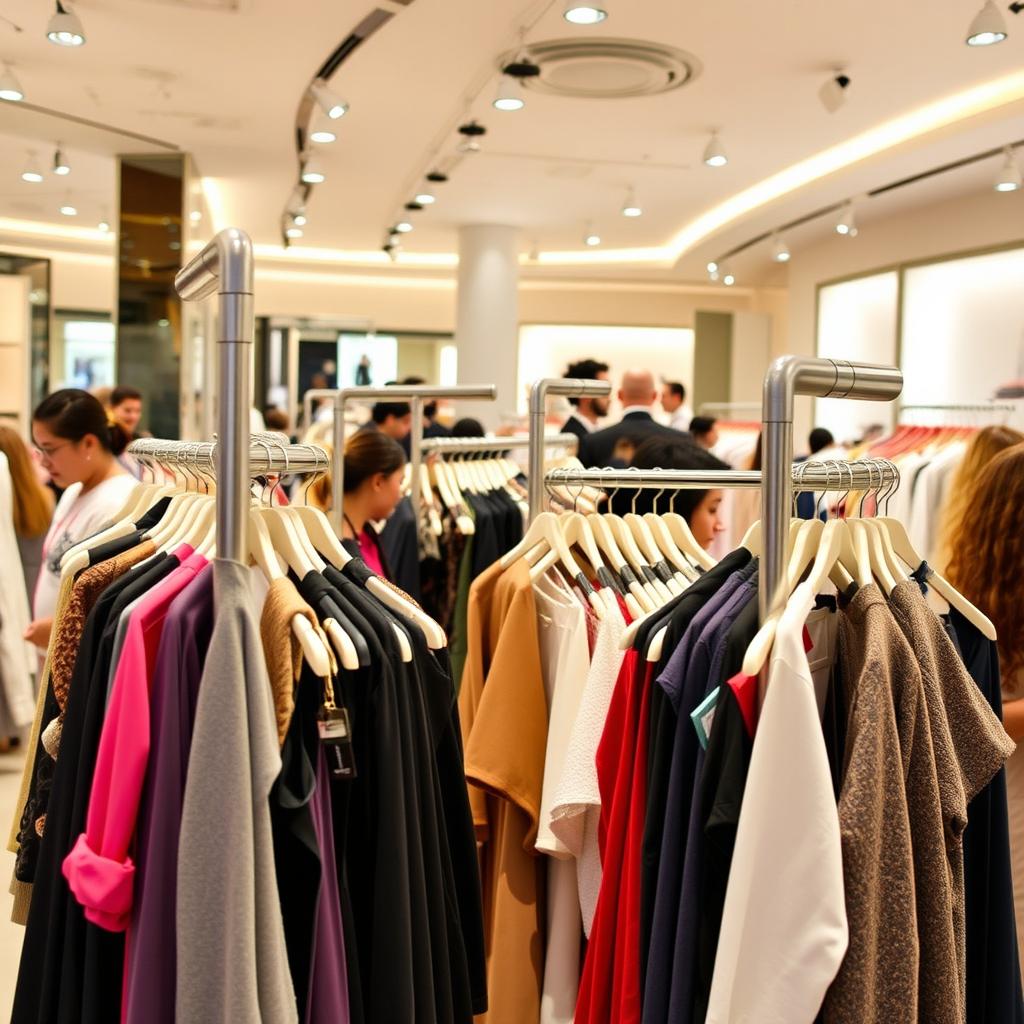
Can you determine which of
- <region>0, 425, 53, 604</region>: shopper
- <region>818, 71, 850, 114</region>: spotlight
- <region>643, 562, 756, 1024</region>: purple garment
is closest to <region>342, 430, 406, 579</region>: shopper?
<region>643, 562, 756, 1024</region>: purple garment

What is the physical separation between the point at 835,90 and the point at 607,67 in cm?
133

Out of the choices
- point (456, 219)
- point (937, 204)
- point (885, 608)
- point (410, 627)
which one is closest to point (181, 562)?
point (410, 627)

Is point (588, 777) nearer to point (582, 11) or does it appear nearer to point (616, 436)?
point (616, 436)

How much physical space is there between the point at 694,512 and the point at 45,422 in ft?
6.69

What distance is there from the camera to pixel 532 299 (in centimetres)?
1609

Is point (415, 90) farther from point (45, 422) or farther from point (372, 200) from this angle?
point (45, 422)

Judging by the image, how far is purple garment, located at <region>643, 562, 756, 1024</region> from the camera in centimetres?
159

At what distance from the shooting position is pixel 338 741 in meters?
1.44

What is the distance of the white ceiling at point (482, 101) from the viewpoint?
5973 millimetres

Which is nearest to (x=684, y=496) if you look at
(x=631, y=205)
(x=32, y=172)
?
(x=32, y=172)

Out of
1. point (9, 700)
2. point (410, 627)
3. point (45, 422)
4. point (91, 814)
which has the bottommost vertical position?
point (9, 700)

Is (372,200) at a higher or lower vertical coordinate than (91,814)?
higher

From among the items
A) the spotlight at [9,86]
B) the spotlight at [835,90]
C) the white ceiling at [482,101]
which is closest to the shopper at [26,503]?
the white ceiling at [482,101]

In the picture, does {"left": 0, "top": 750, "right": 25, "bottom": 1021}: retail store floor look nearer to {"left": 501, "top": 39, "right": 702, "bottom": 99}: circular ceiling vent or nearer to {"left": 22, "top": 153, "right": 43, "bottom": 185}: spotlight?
{"left": 501, "top": 39, "right": 702, "bottom": 99}: circular ceiling vent
